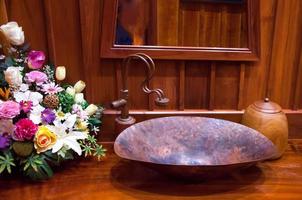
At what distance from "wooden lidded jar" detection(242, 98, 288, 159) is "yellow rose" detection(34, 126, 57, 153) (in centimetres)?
66

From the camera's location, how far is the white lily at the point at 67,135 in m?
0.97

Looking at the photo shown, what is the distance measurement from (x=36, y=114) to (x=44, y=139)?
0.09 m

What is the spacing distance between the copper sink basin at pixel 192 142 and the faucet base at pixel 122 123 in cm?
6

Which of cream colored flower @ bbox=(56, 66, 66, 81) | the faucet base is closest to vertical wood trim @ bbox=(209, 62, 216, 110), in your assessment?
the faucet base

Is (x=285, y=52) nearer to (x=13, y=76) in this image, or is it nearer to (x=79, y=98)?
(x=79, y=98)

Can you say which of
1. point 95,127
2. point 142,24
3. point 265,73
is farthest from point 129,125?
point 265,73

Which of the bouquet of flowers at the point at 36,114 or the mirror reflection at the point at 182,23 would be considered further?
the mirror reflection at the point at 182,23

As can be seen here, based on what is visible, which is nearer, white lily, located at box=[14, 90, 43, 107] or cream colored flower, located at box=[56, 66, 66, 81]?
white lily, located at box=[14, 90, 43, 107]

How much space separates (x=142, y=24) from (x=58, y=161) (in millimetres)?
553

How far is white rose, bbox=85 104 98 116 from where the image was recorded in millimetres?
1109

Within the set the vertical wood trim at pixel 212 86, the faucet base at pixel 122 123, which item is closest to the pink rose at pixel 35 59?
the faucet base at pixel 122 123

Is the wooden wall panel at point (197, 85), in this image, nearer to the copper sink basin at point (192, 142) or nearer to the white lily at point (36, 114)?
the copper sink basin at point (192, 142)

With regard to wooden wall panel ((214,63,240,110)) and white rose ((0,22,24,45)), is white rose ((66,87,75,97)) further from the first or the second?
wooden wall panel ((214,63,240,110))

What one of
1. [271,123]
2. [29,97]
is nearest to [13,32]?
[29,97]
